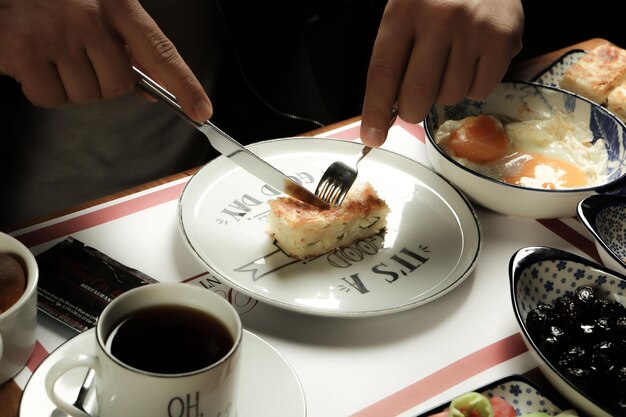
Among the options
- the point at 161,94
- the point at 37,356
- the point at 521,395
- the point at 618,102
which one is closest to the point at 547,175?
the point at 618,102

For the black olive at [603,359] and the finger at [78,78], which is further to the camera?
the finger at [78,78]

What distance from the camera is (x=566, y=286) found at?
1103mm

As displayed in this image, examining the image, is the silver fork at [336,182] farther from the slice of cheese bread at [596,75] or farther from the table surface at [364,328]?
the slice of cheese bread at [596,75]

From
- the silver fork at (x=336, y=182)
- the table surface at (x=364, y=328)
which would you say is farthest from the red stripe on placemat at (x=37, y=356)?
the silver fork at (x=336, y=182)

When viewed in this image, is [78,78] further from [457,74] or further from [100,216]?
[457,74]

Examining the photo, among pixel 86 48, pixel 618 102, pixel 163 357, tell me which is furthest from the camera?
pixel 618 102

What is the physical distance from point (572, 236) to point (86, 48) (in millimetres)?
1026

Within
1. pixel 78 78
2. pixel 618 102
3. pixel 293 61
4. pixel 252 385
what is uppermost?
pixel 78 78

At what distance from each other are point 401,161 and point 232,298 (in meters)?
0.56

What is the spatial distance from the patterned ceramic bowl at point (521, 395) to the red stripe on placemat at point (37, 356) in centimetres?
64

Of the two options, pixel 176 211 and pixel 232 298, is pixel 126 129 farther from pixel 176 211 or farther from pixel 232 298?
pixel 232 298

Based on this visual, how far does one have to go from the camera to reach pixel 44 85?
1175 mm

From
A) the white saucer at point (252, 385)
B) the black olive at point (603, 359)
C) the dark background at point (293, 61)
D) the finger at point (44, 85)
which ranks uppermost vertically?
the finger at point (44, 85)

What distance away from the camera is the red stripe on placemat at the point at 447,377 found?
0.95m
